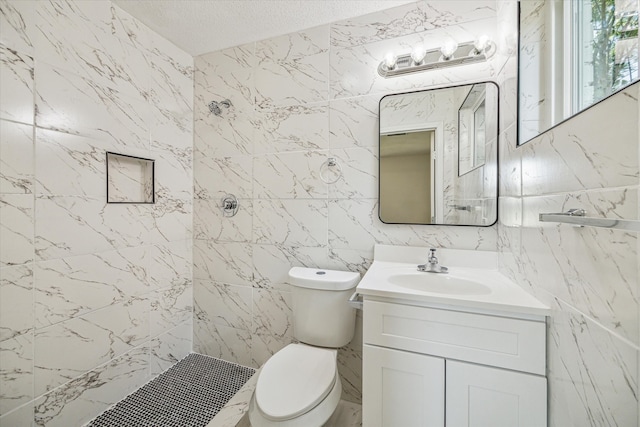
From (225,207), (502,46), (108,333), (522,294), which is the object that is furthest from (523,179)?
(108,333)

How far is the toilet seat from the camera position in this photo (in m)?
1.01

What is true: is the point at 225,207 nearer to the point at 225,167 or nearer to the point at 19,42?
the point at 225,167

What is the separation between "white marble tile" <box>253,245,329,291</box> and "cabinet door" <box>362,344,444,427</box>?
722 mm

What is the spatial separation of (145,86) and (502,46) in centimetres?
209

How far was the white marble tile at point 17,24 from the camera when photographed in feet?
3.69

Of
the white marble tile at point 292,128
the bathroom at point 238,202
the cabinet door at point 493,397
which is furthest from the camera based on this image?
the white marble tile at point 292,128

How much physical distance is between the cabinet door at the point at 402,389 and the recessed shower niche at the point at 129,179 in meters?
1.64

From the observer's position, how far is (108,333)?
1.50 meters

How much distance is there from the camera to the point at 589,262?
2.21 ft

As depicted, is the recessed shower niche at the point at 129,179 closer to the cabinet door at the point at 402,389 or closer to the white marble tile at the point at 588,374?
the cabinet door at the point at 402,389

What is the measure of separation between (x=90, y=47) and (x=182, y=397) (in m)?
2.08

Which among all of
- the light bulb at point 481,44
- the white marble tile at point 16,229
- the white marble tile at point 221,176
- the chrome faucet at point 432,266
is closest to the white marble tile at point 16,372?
the white marble tile at point 16,229

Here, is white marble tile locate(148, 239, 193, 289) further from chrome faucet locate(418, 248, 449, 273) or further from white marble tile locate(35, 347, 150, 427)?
chrome faucet locate(418, 248, 449, 273)

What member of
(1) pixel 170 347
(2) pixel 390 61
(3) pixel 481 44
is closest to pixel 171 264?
(1) pixel 170 347
